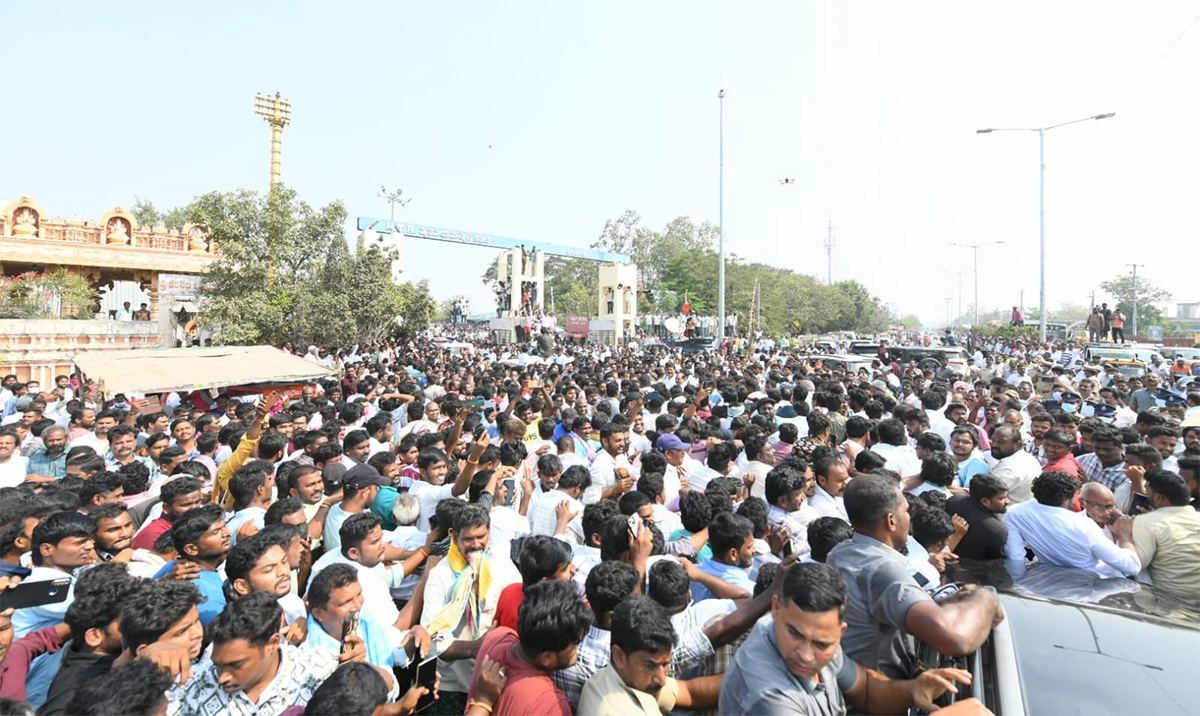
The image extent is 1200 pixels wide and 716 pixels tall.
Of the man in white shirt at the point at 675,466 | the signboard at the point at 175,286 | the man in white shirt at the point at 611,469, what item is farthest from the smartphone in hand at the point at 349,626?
the signboard at the point at 175,286

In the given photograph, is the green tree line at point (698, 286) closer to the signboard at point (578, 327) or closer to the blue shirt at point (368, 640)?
the signboard at point (578, 327)

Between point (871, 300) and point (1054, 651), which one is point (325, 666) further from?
point (871, 300)

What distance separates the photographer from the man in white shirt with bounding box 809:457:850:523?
450cm

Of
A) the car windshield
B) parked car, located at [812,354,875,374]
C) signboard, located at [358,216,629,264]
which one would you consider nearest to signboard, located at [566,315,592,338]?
signboard, located at [358,216,629,264]

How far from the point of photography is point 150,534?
4035 millimetres

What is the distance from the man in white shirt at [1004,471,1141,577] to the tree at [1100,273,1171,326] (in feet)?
228

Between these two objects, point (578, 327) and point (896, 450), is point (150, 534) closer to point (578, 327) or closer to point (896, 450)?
point (896, 450)

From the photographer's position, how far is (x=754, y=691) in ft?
6.68

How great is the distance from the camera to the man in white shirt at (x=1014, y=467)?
5.12 meters

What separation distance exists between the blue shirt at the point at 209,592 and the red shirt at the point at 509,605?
128cm

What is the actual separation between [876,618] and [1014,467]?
359 cm

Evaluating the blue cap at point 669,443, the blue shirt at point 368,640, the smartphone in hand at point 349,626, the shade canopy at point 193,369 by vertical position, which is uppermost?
the shade canopy at point 193,369

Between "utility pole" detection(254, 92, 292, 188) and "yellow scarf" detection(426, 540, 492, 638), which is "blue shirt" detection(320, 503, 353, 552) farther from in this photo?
"utility pole" detection(254, 92, 292, 188)

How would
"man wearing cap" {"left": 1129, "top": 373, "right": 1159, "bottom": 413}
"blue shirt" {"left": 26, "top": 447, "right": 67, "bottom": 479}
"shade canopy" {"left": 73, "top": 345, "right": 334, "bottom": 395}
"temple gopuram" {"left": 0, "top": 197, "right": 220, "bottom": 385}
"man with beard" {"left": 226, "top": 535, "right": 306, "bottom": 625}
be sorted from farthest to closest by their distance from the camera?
"temple gopuram" {"left": 0, "top": 197, "right": 220, "bottom": 385}
"man wearing cap" {"left": 1129, "top": 373, "right": 1159, "bottom": 413}
"shade canopy" {"left": 73, "top": 345, "right": 334, "bottom": 395}
"blue shirt" {"left": 26, "top": 447, "right": 67, "bottom": 479}
"man with beard" {"left": 226, "top": 535, "right": 306, "bottom": 625}
